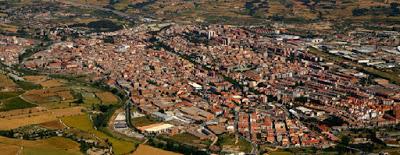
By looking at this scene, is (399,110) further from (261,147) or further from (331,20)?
(331,20)

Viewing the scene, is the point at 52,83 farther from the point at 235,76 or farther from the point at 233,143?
the point at 233,143

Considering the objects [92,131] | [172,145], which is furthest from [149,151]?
[92,131]

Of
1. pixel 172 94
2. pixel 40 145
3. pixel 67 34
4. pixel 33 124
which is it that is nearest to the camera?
pixel 40 145

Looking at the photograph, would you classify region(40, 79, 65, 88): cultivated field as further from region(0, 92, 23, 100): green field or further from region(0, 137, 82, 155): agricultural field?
region(0, 137, 82, 155): agricultural field

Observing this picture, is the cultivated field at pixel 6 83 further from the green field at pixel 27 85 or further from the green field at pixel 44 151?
the green field at pixel 44 151

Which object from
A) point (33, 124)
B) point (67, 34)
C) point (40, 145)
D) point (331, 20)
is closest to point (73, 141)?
point (40, 145)

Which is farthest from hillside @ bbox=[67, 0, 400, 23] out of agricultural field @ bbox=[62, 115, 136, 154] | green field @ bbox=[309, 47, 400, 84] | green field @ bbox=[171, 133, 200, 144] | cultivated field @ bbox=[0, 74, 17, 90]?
green field @ bbox=[171, 133, 200, 144]
